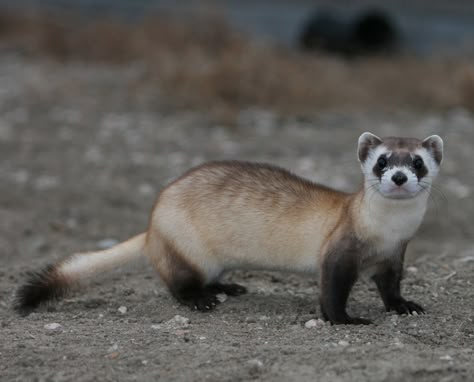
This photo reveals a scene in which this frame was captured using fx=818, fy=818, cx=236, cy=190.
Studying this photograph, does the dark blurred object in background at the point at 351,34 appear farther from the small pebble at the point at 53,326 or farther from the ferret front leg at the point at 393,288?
the small pebble at the point at 53,326

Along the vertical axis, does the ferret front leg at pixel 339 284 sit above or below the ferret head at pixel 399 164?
below

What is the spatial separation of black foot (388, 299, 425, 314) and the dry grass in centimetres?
542

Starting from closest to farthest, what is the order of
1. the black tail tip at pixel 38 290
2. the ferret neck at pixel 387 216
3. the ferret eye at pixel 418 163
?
the ferret eye at pixel 418 163
the ferret neck at pixel 387 216
the black tail tip at pixel 38 290

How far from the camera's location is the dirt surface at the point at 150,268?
3172 mm

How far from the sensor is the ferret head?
11.2 feet

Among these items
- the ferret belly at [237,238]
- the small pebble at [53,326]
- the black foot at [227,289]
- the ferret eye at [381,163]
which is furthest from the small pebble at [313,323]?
the small pebble at [53,326]

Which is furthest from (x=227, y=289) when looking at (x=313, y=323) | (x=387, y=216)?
(x=387, y=216)

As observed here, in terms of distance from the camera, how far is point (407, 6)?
14.6m

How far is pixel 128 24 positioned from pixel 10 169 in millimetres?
7010

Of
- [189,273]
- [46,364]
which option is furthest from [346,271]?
[46,364]

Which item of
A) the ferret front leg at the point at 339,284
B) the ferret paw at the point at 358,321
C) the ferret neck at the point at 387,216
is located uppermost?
the ferret neck at the point at 387,216

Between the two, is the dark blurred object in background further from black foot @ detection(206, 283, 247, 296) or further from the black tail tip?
the black tail tip

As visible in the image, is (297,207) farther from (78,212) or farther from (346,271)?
(78,212)

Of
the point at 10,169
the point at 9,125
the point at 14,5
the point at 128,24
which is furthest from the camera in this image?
the point at 14,5
